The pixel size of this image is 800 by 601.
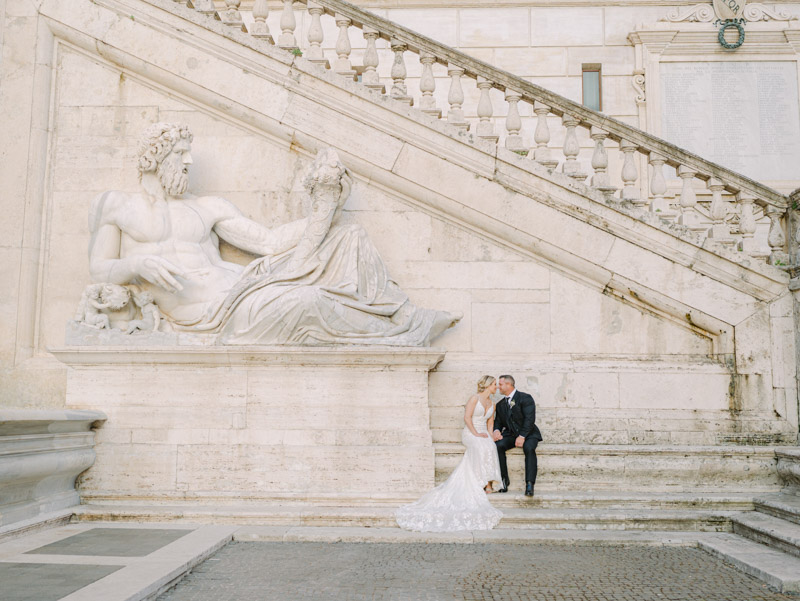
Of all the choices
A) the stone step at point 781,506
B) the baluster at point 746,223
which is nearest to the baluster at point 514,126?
the baluster at point 746,223

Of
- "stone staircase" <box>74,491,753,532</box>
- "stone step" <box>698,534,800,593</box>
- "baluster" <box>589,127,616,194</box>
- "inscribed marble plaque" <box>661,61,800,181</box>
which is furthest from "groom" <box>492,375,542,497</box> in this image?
"inscribed marble plaque" <box>661,61,800,181</box>

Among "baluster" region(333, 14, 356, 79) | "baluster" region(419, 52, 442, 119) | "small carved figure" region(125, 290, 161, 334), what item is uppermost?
"baluster" region(333, 14, 356, 79)

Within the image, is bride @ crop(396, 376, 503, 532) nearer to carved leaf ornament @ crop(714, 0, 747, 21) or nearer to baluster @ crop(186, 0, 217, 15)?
baluster @ crop(186, 0, 217, 15)

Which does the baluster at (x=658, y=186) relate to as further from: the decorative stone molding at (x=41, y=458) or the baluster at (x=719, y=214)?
the decorative stone molding at (x=41, y=458)

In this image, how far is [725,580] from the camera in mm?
5332

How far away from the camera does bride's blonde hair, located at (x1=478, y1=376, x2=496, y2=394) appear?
302 inches

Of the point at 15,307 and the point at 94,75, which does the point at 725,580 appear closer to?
the point at 15,307

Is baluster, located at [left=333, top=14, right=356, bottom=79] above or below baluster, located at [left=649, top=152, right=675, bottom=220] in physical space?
above

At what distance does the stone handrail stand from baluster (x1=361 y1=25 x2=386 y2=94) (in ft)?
0.03

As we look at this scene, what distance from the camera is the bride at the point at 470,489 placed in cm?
670

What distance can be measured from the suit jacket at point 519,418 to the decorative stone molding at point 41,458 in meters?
3.69

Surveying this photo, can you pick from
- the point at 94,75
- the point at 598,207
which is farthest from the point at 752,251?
the point at 94,75

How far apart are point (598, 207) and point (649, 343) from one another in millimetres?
1469

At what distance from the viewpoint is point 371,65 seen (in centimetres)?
842
